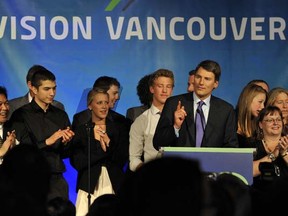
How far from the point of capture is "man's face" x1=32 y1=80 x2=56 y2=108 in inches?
277

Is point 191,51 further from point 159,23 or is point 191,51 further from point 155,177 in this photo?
point 155,177

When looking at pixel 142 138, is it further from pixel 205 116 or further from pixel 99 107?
pixel 205 116

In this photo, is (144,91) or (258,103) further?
(144,91)

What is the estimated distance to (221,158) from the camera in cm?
552

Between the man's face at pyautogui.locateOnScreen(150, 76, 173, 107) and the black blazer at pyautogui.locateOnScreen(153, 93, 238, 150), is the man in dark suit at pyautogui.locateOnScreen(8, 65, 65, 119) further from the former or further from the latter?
the black blazer at pyautogui.locateOnScreen(153, 93, 238, 150)

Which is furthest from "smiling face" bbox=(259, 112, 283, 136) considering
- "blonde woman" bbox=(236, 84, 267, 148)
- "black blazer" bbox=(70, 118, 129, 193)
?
"black blazer" bbox=(70, 118, 129, 193)

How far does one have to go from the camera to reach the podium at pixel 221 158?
5480mm

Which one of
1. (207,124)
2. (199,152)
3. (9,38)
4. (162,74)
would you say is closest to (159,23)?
(162,74)

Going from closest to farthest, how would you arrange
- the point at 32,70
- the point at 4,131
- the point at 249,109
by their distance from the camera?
the point at 4,131 → the point at 249,109 → the point at 32,70

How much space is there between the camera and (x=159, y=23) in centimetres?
801

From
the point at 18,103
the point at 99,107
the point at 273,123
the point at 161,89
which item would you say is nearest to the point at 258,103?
the point at 273,123

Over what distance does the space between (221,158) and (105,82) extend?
98.0 inches

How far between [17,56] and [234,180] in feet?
19.0

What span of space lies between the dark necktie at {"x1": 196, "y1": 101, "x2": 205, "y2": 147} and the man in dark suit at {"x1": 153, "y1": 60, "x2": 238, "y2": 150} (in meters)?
0.02
